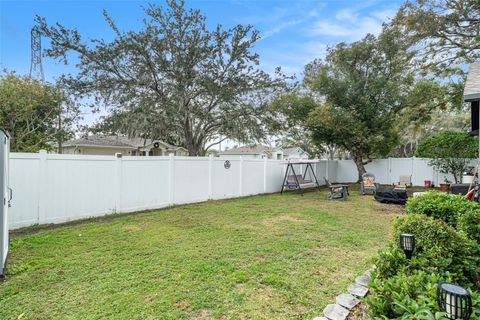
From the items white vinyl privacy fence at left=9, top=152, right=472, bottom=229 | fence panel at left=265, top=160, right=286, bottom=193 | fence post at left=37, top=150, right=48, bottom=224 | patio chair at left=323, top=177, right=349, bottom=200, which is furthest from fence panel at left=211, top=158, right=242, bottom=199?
fence post at left=37, top=150, right=48, bottom=224

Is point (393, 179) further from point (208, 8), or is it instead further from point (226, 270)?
point (226, 270)

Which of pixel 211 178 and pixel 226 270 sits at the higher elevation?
pixel 211 178

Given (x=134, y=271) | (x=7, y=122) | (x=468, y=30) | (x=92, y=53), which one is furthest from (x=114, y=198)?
(x=468, y=30)

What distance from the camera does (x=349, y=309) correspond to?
246 cm

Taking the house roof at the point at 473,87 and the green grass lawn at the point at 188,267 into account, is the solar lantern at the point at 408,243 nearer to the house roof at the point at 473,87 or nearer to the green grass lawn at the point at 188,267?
the green grass lawn at the point at 188,267

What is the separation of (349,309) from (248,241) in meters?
2.44

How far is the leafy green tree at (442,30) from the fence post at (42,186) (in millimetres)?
14371

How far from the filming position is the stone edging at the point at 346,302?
236cm

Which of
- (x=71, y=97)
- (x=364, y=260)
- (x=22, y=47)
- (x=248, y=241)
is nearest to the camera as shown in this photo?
(x=364, y=260)

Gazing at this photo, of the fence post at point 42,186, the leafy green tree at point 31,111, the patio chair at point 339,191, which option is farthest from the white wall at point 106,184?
the leafy green tree at point 31,111

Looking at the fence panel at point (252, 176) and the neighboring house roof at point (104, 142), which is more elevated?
the neighboring house roof at point (104, 142)

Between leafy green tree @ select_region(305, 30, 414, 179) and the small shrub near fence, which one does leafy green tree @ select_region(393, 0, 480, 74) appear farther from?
the small shrub near fence

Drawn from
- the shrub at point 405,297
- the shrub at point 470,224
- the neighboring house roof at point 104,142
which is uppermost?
the neighboring house roof at point 104,142

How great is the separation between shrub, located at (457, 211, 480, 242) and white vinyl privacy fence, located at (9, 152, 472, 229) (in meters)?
7.10
